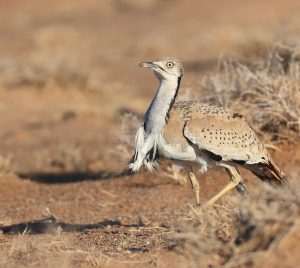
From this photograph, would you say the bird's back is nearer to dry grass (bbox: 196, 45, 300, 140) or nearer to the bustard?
the bustard

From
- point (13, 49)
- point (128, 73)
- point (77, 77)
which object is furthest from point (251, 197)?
point (13, 49)

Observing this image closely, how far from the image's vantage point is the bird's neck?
259 inches

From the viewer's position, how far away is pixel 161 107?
21.6 feet

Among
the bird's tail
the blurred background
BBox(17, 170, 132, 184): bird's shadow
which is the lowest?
the blurred background

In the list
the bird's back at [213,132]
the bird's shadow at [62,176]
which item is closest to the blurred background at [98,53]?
the bird's shadow at [62,176]

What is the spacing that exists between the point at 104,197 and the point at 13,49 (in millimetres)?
14717

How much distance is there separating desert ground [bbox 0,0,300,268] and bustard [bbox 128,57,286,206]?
0.47 meters

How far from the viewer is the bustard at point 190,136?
6555 mm

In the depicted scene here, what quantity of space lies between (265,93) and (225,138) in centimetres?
242

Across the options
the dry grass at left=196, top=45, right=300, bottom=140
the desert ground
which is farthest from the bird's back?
the dry grass at left=196, top=45, right=300, bottom=140

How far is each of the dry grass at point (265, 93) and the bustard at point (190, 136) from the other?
6.57ft

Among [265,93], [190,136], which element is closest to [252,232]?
[190,136]

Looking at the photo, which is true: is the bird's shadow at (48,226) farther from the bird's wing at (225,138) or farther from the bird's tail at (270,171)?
the bird's tail at (270,171)

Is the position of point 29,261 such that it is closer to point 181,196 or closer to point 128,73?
point 181,196
